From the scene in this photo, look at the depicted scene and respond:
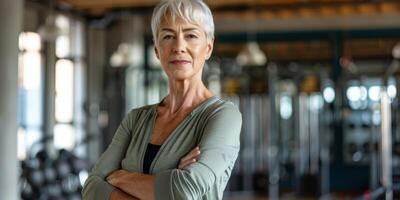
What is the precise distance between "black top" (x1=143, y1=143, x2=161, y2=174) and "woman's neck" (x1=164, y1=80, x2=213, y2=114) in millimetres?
121

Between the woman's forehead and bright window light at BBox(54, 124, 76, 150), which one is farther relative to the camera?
bright window light at BBox(54, 124, 76, 150)

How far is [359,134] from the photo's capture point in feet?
49.1

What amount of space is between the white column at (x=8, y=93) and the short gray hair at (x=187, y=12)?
22.6ft

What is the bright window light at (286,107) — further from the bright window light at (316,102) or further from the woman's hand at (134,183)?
the woman's hand at (134,183)

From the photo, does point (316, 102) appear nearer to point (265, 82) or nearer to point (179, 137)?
point (265, 82)

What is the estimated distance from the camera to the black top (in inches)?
75.2

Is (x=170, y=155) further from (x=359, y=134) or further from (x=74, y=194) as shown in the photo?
(x=359, y=134)

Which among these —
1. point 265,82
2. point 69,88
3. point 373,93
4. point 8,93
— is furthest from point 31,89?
point 373,93

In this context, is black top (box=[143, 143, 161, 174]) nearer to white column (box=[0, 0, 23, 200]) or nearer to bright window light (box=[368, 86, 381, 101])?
white column (box=[0, 0, 23, 200])

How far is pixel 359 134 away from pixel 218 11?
3.56 meters

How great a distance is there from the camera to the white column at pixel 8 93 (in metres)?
8.54

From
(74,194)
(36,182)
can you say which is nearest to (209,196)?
(36,182)

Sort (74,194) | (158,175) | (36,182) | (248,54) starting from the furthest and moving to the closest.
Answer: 1. (248,54)
2. (74,194)
3. (36,182)
4. (158,175)

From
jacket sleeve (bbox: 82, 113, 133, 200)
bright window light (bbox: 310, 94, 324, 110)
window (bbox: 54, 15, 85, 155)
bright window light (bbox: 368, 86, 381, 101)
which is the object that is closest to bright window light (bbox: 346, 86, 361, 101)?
bright window light (bbox: 368, 86, 381, 101)
